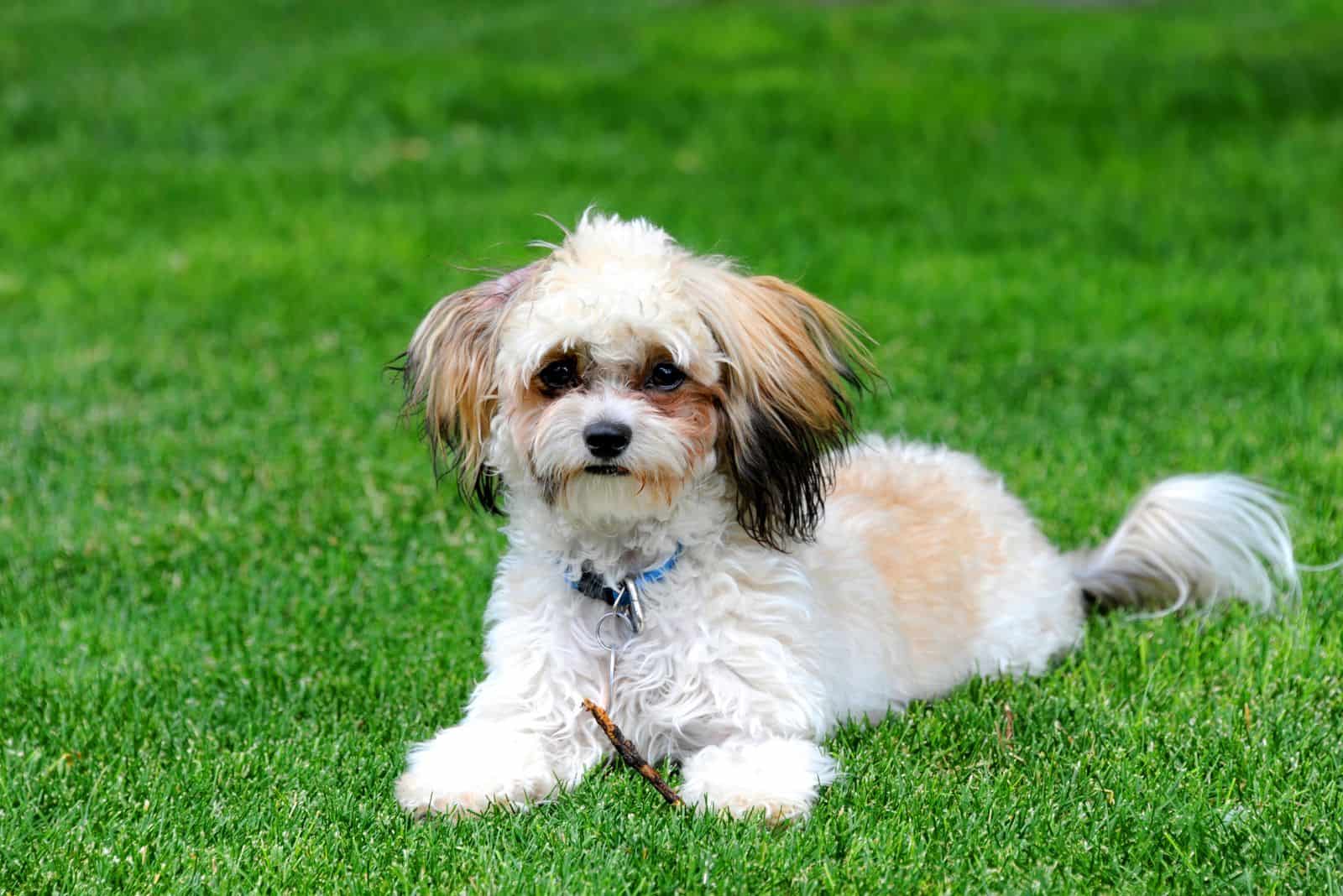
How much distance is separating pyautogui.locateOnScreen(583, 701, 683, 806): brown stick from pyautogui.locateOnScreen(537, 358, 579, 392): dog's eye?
0.82 m

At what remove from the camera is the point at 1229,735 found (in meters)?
4.23

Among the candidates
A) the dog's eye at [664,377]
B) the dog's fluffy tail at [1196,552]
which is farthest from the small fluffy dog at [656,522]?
the dog's fluffy tail at [1196,552]

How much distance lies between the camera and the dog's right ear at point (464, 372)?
3.99 m

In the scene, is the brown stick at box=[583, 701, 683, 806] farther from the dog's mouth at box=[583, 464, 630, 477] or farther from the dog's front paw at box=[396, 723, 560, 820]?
the dog's mouth at box=[583, 464, 630, 477]

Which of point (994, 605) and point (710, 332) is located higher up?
point (710, 332)

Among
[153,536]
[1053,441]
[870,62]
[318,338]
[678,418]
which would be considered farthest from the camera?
[870,62]

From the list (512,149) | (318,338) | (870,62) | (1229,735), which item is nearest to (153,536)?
(318,338)

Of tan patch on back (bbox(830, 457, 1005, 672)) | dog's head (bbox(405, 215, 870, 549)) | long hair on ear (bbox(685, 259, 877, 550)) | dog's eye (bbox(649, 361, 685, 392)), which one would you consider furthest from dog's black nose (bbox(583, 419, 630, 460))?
tan patch on back (bbox(830, 457, 1005, 672))

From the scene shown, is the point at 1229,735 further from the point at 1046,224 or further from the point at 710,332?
the point at 1046,224

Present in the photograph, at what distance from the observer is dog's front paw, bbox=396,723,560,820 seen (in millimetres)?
3828

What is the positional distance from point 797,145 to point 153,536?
330 inches

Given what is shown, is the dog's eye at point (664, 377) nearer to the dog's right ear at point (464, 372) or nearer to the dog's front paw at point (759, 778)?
the dog's right ear at point (464, 372)

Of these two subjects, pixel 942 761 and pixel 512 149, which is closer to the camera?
pixel 942 761

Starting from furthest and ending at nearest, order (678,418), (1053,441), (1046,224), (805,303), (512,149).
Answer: (512,149), (1046,224), (1053,441), (805,303), (678,418)
